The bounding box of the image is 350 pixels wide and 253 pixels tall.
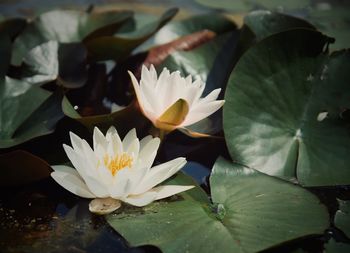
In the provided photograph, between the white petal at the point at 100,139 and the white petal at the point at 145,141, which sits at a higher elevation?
the white petal at the point at 100,139

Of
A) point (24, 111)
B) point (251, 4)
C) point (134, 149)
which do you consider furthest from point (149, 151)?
point (251, 4)

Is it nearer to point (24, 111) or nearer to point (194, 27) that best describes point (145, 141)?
point (24, 111)

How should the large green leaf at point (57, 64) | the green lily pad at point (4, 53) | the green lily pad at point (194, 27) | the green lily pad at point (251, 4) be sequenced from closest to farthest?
the green lily pad at point (4, 53), the large green leaf at point (57, 64), the green lily pad at point (194, 27), the green lily pad at point (251, 4)

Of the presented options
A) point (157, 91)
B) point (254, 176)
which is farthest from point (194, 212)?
point (157, 91)

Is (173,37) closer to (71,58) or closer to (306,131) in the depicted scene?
(71,58)

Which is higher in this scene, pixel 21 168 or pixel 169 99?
pixel 169 99

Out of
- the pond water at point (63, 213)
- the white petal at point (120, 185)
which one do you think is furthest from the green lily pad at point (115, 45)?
the white petal at point (120, 185)

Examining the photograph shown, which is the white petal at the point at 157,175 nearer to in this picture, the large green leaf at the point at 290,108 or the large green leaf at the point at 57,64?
the large green leaf at the point at 290,108
